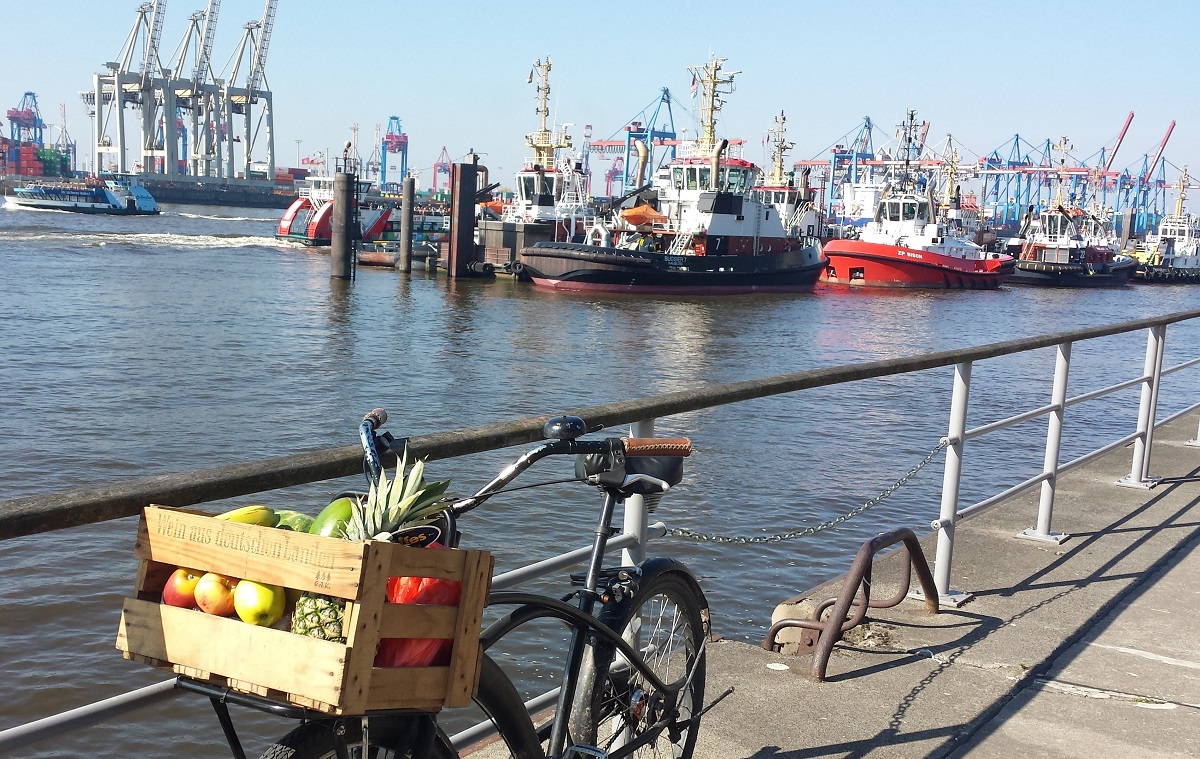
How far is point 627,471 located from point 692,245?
3688 cm

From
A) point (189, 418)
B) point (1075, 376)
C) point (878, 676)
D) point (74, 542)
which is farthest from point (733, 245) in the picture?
point (878, 676)

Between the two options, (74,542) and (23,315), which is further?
(23,315)

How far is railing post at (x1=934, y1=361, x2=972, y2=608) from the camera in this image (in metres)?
4.07

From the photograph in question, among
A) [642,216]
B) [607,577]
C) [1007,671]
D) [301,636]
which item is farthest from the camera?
[642,216]

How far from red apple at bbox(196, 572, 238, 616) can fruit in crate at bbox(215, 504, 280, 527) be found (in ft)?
0.26

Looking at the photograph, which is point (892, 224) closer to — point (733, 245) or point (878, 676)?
point (733, 245)

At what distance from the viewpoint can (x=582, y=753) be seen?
2252 mm

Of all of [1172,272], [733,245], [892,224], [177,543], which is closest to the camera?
[177,543]

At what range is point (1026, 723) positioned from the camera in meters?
3.24

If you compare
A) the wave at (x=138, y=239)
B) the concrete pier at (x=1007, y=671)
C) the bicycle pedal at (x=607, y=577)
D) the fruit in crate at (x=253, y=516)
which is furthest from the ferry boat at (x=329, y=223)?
the fruit in crate at (x=253, y=516)

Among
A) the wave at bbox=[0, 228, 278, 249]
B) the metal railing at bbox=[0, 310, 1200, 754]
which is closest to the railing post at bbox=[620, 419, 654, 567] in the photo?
the metal railing at bbox=[0, 310, 1200, 754]

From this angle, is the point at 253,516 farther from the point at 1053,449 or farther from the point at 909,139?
the point at 909,139

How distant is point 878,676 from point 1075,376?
68.9ft

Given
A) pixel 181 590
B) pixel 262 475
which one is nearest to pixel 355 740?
pixel 181 590
